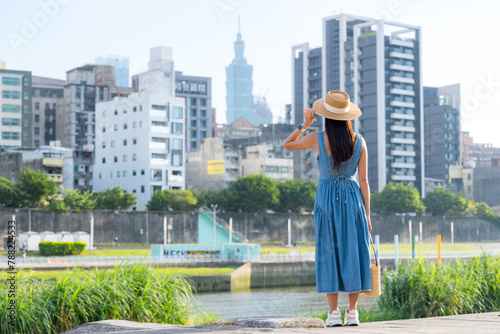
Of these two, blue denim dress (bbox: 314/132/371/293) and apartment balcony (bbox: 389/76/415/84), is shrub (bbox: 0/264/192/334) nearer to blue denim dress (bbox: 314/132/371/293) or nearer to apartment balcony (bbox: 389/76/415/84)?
blue denim dress (bbox: 314/132/371/293)

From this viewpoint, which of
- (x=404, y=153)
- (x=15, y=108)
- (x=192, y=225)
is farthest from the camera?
(x=404, y=153)

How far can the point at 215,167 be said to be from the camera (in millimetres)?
88188

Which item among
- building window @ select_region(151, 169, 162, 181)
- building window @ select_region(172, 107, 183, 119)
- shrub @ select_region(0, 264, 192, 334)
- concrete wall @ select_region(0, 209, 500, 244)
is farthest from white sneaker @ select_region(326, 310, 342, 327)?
building window @ select_region(172, 107, 183, 119)

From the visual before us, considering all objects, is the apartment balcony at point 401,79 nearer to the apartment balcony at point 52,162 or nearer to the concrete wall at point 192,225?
the concrete wall at point 192,225

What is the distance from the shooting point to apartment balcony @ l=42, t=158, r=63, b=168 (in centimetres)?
7546

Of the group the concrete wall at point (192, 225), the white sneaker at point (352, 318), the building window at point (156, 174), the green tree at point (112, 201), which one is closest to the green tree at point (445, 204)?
the concrete wall at point (192, 225)

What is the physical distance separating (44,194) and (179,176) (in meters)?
18.5

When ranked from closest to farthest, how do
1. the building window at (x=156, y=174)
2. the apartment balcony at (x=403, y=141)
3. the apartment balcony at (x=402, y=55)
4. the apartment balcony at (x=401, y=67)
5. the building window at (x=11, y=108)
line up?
the building window at (x=156, y=174) < the building window at (x=11, y=108) < the apartment balcony at (x=403, y=141) < the apartment balcony at (x=402, y=55) < the apartment balcony at (x=401, y=67)

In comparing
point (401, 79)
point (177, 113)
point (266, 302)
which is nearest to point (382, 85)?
point (401, 79)

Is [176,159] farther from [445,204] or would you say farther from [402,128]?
[402,128]

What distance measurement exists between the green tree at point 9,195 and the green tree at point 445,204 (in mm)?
49939

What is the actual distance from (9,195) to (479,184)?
71796 mm

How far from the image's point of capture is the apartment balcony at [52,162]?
75456 mm

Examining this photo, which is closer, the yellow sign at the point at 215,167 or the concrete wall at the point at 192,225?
the concrete wall at the point at 192,225
